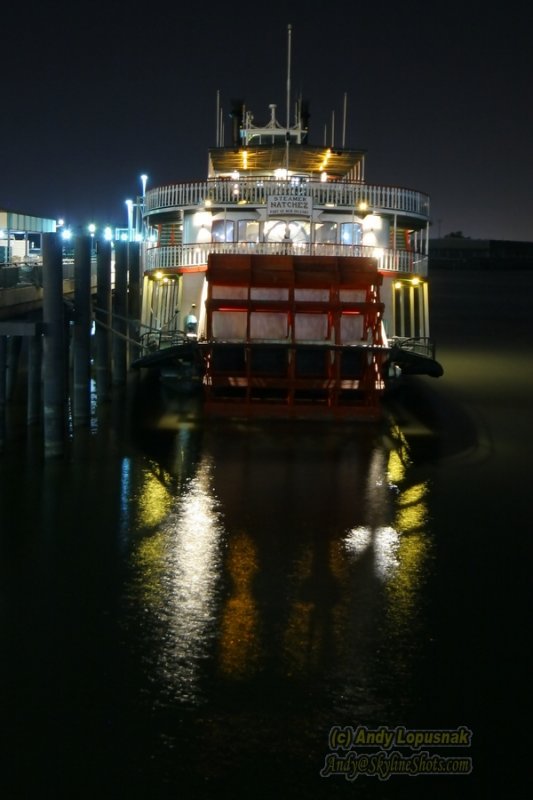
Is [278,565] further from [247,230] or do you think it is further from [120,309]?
[120,309]

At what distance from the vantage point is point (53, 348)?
585 inches

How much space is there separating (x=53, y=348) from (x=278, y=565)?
5319 millimetres

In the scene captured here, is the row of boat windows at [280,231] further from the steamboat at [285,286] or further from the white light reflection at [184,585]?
the white light reflection at [184,585]

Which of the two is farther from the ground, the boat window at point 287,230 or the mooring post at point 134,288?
the boat window at point 287,230

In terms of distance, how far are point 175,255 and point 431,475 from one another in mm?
9312

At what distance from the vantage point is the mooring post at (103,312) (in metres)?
21.4

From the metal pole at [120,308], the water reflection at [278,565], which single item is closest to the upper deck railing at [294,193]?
the metal pole at [120,308]

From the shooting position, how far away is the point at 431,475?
15.8 metres

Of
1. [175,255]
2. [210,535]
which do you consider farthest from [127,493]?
[175,255]

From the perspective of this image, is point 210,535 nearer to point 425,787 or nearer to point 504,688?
point 504,688

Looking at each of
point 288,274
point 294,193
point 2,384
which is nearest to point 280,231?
point 294,193

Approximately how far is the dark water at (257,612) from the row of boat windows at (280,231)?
19.5 ft

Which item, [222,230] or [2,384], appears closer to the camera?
[2,384]

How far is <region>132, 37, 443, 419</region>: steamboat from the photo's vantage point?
19828 mm
